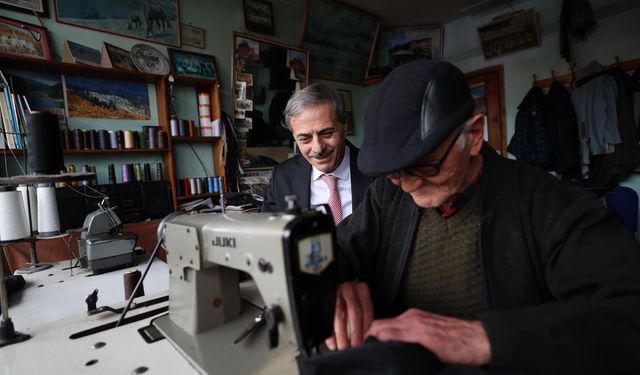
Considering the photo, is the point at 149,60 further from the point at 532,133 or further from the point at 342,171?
the point at 532,133

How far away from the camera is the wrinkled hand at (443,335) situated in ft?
1.90

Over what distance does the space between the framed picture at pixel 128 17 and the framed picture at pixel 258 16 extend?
2.85ft

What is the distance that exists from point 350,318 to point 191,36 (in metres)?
3.94

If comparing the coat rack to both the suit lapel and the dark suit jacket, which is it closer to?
the dark suit jacket

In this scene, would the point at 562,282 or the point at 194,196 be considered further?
the point at 194,196

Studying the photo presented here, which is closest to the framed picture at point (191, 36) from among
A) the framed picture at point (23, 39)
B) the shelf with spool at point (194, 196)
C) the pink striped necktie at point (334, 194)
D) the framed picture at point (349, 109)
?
the framed picture at point (23, 39)

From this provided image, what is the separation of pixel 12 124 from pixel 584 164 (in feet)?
17.9

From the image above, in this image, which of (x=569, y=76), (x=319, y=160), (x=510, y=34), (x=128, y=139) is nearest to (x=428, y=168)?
(x=319, y=160)

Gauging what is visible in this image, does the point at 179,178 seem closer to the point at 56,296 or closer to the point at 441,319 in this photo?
→ the point at 56,296

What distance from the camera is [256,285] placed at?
801mm

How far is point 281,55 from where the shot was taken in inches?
176

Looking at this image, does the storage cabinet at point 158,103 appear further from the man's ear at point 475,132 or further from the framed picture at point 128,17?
the man's ear at point 475,132

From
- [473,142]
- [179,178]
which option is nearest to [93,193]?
[179,178]

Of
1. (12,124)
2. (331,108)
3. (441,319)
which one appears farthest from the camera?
(12,124)
